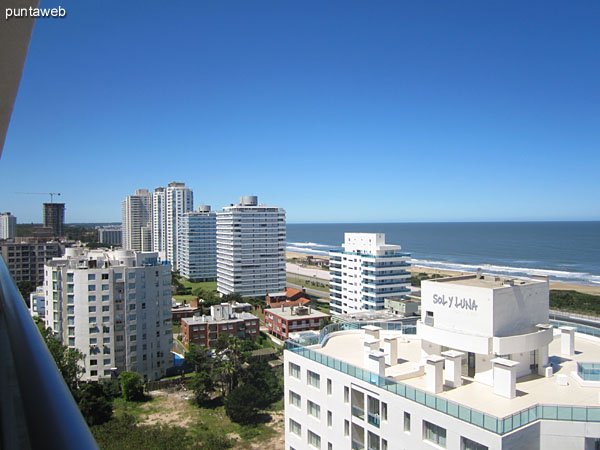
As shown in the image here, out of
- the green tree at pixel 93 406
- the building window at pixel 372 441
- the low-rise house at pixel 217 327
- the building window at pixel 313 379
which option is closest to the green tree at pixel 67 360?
the green tree at pixel 93 406

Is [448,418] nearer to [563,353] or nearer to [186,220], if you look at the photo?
[563,353]

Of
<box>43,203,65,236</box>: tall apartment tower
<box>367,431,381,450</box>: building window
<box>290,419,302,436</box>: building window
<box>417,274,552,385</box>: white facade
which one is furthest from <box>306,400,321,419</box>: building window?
<box>43,203,65,236</box>: tall apartment tower

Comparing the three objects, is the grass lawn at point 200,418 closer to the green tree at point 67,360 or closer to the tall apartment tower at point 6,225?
the green tree at point 67,360

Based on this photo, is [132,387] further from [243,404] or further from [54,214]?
[54,214]

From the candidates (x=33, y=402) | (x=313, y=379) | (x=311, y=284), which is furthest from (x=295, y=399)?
(x=311, y=284)

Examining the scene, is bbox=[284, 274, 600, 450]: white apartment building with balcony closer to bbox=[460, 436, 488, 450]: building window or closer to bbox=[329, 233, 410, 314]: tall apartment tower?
bbox=[460, 436, 488, 450]: building window
